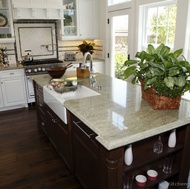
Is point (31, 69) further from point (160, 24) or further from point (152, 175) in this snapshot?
point (152, 175)

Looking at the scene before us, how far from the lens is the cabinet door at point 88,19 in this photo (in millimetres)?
4891

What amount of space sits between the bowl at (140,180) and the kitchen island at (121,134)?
43mm

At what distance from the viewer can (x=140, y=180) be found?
64.7 inches

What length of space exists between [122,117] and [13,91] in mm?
3259

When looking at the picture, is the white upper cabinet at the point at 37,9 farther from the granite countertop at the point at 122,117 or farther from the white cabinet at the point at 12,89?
the granite countertop at the point at 122,117

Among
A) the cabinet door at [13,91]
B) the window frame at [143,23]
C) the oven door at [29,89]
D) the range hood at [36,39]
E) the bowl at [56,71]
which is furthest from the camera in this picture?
the range hood at [36,39]

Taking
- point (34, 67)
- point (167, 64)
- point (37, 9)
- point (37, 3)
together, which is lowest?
point (34, 67)

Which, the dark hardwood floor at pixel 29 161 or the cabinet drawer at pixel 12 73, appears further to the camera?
the cabinet drawer at pixel 12 73

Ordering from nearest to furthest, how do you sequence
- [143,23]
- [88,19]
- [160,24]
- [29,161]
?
[29,161], [160,24], [143,23], [88,19]

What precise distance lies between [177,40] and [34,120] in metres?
2.85

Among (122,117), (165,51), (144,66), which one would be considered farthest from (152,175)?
(165,51)

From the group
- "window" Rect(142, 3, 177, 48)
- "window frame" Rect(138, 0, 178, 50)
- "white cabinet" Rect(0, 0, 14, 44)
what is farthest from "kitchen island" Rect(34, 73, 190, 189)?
"white cabinet" Rect(0, 0, 14, 44)

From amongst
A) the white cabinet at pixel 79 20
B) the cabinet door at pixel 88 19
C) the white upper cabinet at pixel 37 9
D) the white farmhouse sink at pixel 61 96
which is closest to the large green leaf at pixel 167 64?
the white farmhouse sink at pixel 61 96

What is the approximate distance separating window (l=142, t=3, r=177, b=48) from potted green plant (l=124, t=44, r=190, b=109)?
6.09 ft
